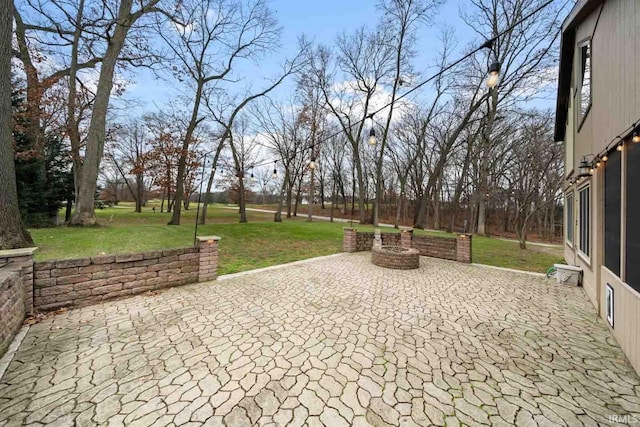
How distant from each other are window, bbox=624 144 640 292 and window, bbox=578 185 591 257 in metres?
2.55

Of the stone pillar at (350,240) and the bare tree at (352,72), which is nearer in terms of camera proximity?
the stone pillar at (350,240)

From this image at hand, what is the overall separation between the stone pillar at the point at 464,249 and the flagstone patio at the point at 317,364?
10.3 feet

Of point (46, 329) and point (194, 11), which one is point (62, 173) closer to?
point (194, 11)

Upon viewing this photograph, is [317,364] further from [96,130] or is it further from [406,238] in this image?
[96,130]

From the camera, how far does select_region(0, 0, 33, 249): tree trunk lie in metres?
4.34

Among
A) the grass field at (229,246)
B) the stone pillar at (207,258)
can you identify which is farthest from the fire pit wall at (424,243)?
the stone pillar at (207,258)

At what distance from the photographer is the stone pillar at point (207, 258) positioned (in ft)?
16.0

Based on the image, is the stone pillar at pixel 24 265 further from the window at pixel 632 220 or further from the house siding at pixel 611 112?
the window at pixel 632 220

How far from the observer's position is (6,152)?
4.43 metres

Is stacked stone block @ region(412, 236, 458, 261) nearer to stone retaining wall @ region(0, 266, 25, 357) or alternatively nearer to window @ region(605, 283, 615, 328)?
window @ region(605, 283, 615, 328)

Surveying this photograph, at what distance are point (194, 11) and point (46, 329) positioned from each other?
521 inches

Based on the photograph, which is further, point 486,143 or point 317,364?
point 486,143

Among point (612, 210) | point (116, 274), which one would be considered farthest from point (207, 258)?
point (612, 210)

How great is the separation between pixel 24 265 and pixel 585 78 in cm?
1061
